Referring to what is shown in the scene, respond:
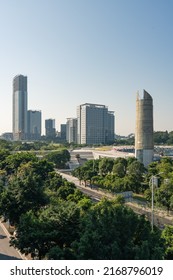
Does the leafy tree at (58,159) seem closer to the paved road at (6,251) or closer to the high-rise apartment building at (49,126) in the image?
the paved road at (6,251)

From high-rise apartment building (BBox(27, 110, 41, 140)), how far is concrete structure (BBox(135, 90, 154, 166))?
10978 cm

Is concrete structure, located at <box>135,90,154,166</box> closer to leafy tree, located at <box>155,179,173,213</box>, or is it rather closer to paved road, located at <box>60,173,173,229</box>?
paved road, located at <box>60,173,173,229</box>

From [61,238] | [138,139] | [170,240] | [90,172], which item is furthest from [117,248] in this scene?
[138,139]

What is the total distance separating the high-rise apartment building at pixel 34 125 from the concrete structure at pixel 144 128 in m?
110

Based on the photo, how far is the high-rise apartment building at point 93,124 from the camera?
350ft

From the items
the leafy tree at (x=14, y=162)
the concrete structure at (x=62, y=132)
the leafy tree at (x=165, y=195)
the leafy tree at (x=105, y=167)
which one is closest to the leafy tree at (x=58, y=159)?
the leafy tree at (x=105, y=167)

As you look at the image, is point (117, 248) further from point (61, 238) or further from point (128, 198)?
point (128, 198)

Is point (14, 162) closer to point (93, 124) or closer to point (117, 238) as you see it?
point (117, 238)

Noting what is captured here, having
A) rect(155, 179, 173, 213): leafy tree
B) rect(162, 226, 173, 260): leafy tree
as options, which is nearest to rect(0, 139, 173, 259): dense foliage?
rect(162, 226, 173, 260): leafy tree

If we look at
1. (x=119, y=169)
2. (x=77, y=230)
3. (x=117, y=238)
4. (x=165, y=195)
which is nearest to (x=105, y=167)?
(x=119, y=169)

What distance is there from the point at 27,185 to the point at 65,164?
34.5m

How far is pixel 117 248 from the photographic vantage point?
8164 mm

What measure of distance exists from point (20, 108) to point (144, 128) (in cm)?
10437

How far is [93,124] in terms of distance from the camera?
108625 mm
